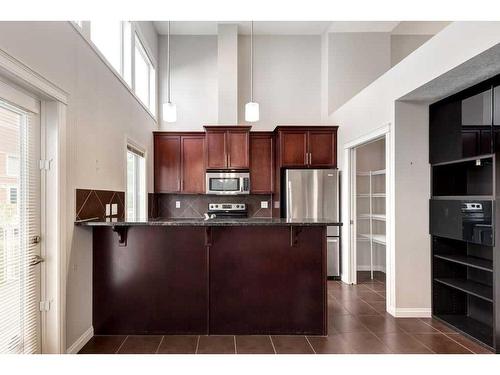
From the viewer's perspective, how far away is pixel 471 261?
10.8 ft

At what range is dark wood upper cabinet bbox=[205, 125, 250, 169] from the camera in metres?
5.59

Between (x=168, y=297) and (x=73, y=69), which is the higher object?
(x=73, y=69)

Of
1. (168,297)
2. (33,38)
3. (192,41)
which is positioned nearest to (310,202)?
(168,297)

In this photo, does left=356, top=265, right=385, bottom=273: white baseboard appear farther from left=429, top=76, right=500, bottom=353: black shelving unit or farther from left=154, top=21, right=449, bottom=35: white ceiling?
left=154, top=21, right=449, bottom=35: white ceiling

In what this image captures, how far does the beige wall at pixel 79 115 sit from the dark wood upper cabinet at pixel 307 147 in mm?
2531

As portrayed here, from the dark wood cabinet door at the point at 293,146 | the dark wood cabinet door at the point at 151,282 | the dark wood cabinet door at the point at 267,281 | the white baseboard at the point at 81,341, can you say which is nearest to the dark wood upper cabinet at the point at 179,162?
the dark wood cabinet door at the point at 293,146

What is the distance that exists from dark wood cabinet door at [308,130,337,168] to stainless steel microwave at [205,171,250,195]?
3.67 feet

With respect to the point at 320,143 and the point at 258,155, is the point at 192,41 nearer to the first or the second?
the point at 258,155

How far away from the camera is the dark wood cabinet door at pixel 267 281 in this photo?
3227 millimetres

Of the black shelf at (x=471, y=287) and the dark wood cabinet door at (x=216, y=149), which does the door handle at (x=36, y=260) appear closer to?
the dark wood cabinet door at (x=216, y=149)

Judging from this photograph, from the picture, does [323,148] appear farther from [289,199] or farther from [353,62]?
[353,62]

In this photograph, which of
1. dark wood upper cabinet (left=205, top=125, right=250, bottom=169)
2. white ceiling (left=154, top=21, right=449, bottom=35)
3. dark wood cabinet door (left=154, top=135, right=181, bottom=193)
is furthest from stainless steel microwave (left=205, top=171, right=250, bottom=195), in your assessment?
white ceiling (left=154, top=21, right=449, bottom=35)

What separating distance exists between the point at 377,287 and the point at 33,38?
194 inches

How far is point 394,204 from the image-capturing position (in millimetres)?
3740
